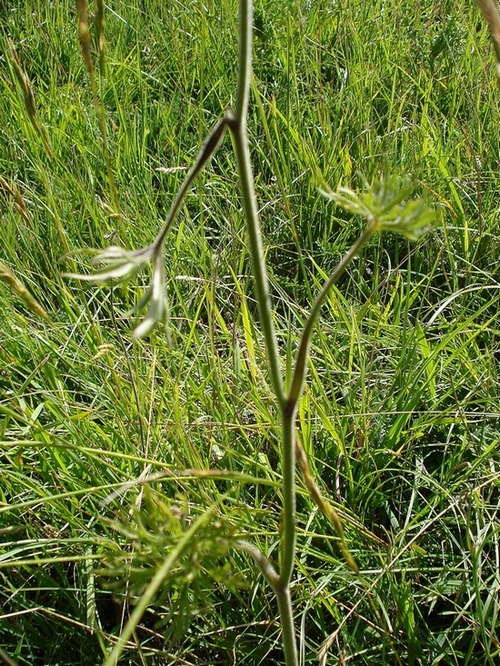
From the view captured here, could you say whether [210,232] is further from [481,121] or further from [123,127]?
[481,121]

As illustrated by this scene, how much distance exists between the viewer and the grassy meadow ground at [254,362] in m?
1.25

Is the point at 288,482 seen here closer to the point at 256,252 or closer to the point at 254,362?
the point at 256,252

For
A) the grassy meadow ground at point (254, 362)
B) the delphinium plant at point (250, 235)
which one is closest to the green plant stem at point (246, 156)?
the delphinium plant at point (250, 235)

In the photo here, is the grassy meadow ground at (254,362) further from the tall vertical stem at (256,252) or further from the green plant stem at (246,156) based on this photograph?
the green plant stem at (246,156)

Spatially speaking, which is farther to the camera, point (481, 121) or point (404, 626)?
point (481, 121)

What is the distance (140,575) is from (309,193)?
1.48 m

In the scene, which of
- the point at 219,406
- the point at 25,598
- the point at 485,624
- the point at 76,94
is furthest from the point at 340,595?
the point at 76,94

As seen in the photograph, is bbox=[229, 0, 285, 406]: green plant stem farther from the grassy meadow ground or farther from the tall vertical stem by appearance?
the grassy meadow ground

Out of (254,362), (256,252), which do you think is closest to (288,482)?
(256,252)

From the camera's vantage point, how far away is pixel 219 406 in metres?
1.51

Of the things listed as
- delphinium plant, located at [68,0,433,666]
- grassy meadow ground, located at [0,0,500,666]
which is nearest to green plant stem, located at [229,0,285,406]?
delphinium plant, located at [68,0,433,666]

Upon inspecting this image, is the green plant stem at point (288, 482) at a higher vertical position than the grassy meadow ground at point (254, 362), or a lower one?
higher

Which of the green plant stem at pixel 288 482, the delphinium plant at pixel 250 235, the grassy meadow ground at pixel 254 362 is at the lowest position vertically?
the grassy meadow ground at pixel 254 362

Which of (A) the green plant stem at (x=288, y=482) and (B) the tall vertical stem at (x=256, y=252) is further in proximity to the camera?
(A) the green plant stem at (x=288, y=482)
